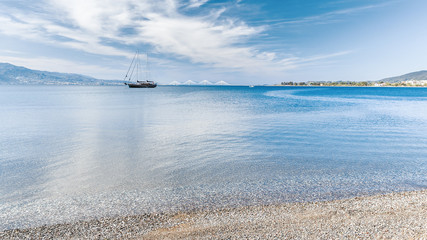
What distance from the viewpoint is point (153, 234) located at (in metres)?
6.11

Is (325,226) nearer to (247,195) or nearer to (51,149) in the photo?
(247,195)

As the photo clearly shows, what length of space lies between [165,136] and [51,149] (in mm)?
8030

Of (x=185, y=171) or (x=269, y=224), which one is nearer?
(x=269, y=224)

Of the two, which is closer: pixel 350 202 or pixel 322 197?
pixel 350 202

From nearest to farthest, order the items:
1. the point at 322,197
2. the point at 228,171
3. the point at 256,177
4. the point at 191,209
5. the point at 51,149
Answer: the point at 191,209 → the point at 322,197 → the point at 256,177 → the point at 228,171 → the point at 51,149

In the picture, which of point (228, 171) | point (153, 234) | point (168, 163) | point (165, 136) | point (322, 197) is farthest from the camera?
point (165, 136)

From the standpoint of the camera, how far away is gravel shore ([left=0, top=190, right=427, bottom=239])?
6.02 metres

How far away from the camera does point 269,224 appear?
6.55 meters

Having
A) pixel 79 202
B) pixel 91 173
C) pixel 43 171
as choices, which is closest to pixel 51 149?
pixel 43 171

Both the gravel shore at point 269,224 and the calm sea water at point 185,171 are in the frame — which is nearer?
the gravel shore at point 269,224

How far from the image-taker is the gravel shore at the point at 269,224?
237 inches

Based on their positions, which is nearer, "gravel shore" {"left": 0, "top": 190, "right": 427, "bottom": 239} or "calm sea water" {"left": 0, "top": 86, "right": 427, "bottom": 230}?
"gravel shore" {"left": 0, "top": 190, "right": 427, "bottom": 239}

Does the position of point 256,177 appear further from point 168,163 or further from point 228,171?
point 168,163

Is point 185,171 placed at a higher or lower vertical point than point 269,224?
lower
